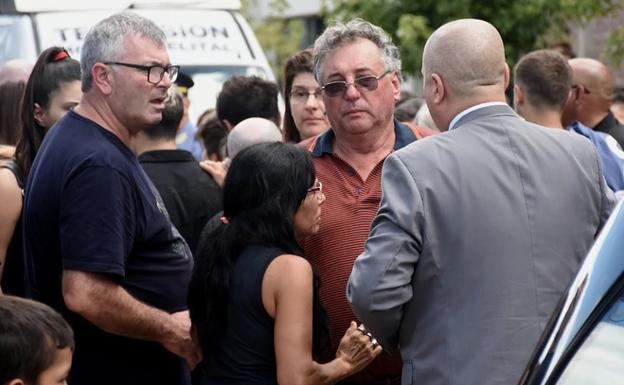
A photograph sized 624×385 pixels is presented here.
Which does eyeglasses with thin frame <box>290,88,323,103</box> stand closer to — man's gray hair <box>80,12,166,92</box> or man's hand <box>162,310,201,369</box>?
man's gray hair <box>80,12,166,92</box>

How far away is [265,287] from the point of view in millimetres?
4270

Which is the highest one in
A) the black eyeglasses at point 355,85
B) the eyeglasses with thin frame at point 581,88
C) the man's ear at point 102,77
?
the man's ear at point 102,77

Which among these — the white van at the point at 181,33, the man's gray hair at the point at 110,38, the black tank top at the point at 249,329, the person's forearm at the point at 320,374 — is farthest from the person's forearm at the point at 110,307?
the white van at the point at 181,33

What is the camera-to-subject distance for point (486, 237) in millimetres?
3775

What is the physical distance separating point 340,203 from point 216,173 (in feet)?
5.75

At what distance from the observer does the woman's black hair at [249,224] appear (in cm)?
437

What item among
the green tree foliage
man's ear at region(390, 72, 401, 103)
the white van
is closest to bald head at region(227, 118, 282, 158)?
man's ear at region(390, 72, 401, 103)

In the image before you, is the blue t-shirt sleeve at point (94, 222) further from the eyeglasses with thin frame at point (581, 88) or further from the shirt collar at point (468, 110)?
the eyeglasses with thin frame at point (581, 88)

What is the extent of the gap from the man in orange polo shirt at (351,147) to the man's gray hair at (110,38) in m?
0.71

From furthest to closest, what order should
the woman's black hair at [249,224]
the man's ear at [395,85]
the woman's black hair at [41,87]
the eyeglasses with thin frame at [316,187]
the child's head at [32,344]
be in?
1. the woman's black hair at [41,87]
2. the man's ear at [395,85]
3. the eyeglasses with thin frame at [316,187]
4. the woman's black hair at [249,224]
5. the child's head at [32,344]

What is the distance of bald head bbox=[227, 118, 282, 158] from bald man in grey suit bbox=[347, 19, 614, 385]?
90.0 inches

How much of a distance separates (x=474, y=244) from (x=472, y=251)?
0.07ft

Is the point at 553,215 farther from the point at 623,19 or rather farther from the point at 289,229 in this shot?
the point at 623,19

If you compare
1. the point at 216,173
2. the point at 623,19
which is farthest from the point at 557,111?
the point at 623,19
